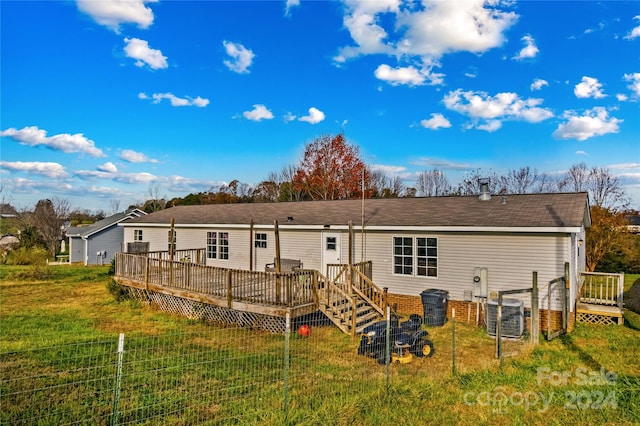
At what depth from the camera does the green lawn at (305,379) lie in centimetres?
525

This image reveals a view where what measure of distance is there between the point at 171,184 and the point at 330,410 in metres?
56.0

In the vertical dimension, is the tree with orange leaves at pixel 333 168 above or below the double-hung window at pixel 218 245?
above

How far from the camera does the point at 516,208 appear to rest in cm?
1233

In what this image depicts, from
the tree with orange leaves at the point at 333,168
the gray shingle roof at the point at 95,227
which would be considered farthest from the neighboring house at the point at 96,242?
the tree with orange leaves at the point at 333,168

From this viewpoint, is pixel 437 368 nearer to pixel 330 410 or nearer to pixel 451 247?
pixel 330 410

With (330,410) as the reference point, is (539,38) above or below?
above

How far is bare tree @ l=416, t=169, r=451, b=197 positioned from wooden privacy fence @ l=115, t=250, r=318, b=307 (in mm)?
40314

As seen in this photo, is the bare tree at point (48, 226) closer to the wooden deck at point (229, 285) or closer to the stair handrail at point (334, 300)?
the wooden deck at point (229, 285)

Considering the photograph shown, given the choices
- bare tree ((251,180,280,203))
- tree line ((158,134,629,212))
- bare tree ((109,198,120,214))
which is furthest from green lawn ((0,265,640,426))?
bare tree ((109,198,120,214))

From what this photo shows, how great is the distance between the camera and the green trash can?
11.0m

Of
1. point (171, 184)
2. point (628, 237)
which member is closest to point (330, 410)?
point (628, 237)

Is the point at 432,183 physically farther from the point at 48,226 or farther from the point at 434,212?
the point at 48,226

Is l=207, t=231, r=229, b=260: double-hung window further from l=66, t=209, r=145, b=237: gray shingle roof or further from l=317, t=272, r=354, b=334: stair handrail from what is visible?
l=66, t=209, r=145, b=237: gray shingle roof

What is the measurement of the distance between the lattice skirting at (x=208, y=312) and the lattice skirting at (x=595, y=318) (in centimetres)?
918
